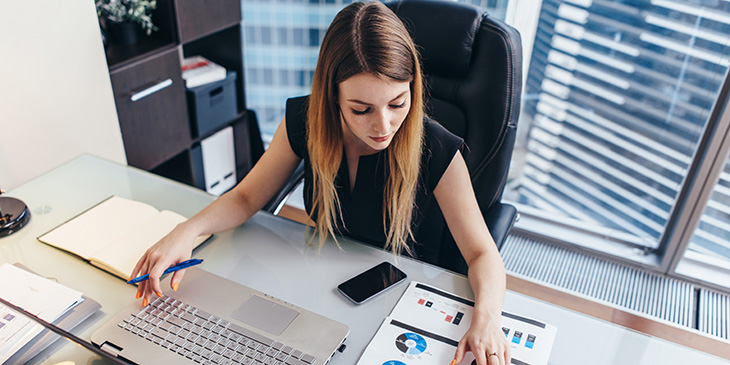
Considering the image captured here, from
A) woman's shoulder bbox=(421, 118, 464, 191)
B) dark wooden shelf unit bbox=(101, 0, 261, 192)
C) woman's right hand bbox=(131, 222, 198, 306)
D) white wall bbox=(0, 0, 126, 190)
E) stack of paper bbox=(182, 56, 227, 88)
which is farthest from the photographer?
stack of paper bbox=(182, 56, 227, 88)

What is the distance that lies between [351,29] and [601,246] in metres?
1.77

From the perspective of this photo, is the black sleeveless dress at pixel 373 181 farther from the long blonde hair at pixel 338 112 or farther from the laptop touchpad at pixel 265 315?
the laptop touchpad at pixel 265 315

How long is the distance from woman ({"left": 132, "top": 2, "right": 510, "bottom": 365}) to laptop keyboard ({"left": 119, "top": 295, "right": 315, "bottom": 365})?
0.05 meters

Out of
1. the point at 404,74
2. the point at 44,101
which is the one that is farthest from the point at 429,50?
the point at 44,101

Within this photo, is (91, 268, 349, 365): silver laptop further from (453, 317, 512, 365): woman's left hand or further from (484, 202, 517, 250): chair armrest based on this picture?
(484, 202, 517, 250): chair armrest

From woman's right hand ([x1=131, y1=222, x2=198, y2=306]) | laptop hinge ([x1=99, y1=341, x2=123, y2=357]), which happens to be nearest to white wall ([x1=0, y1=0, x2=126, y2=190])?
woman's right hand ([x1=131, y1=222, x2=198, y2=306])

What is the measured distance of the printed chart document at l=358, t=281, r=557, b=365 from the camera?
85 cm

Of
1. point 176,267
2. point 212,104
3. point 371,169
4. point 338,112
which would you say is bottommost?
point 212,104

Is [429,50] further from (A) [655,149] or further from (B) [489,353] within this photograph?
(A) [655,149]

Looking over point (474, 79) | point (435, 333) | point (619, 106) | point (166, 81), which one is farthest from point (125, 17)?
point (619, 106)

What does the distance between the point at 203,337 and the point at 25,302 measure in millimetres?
366

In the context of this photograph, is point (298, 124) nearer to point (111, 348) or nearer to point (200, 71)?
point (111, 348)

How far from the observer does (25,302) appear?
37.5 inches

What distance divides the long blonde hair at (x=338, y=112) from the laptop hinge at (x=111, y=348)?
0.46m
